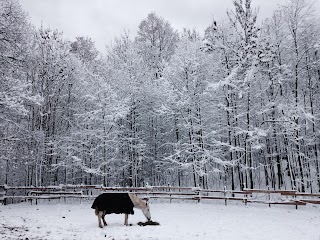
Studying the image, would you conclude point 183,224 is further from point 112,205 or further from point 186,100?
point 186,100

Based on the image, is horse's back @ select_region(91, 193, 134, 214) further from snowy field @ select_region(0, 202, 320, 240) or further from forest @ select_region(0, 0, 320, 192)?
forest @ select_region(0, 0, 320, 192)

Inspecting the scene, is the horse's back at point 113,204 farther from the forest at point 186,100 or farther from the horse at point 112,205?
the forest at point 186,100

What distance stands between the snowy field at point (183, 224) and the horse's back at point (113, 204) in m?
0.72

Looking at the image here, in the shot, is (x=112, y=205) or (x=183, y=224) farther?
(x=183, y=224)

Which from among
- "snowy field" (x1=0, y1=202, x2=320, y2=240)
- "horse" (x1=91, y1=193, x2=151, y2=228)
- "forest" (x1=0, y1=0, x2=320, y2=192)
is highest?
"forest" (x1=0, y1=0, x2=320, y2=192)

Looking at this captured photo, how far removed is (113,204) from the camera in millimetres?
12922

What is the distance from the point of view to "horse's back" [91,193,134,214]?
12.8 meters

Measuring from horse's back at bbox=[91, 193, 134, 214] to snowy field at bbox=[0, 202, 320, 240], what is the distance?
2.35 ft

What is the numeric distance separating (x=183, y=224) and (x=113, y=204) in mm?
3497

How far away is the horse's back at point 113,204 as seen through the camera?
42.0ft

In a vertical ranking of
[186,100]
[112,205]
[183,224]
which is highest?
[186,100]

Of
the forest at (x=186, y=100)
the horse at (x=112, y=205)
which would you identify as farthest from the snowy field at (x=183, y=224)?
the forest at (x=186, y=100)

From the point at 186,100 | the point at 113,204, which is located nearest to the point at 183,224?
the point at 113,204

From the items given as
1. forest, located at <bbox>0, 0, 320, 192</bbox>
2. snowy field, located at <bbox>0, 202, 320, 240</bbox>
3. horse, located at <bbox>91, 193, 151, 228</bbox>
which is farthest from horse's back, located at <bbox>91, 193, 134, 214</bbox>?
forest, located at <bbox>0, 0, 320, 192</bbox>
